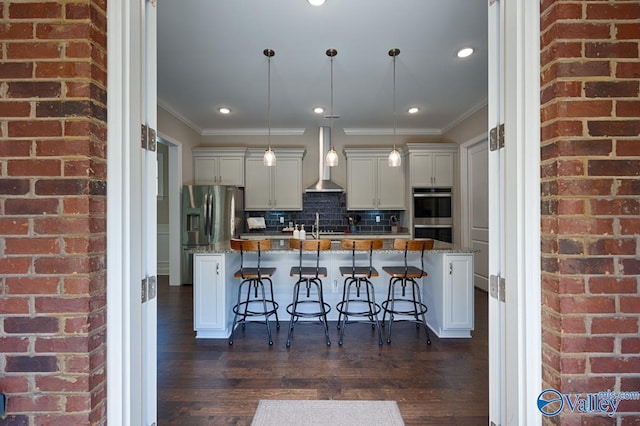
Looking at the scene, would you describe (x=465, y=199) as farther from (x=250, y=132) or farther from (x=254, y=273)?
(x=250, y=132)

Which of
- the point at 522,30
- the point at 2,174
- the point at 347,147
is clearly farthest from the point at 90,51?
the point at 347,147

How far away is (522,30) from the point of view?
1.04m

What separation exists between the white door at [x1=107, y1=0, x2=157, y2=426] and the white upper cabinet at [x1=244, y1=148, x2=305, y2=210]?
179 inches

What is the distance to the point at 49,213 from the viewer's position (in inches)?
38.2

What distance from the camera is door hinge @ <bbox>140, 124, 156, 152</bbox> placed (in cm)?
119

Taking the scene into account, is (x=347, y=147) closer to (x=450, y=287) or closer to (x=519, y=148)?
(x=450, y=287)

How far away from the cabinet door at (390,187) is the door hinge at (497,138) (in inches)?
176

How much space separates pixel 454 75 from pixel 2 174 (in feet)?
13.1

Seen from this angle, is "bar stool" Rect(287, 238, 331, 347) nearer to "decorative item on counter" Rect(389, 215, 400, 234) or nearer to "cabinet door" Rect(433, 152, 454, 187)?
"decorative item on counter" Rect(389, 215, 400, 234)

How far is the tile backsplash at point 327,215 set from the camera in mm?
6023

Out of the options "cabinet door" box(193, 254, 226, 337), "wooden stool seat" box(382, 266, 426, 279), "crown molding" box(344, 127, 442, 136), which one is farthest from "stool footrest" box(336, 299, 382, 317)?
"crown molding" box(344, 127, 442, 136)

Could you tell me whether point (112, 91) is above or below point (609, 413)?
above

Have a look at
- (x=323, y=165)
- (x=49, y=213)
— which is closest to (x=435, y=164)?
(x=323, y=165)

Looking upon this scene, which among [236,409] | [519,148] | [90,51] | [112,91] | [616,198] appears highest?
[90,51]
